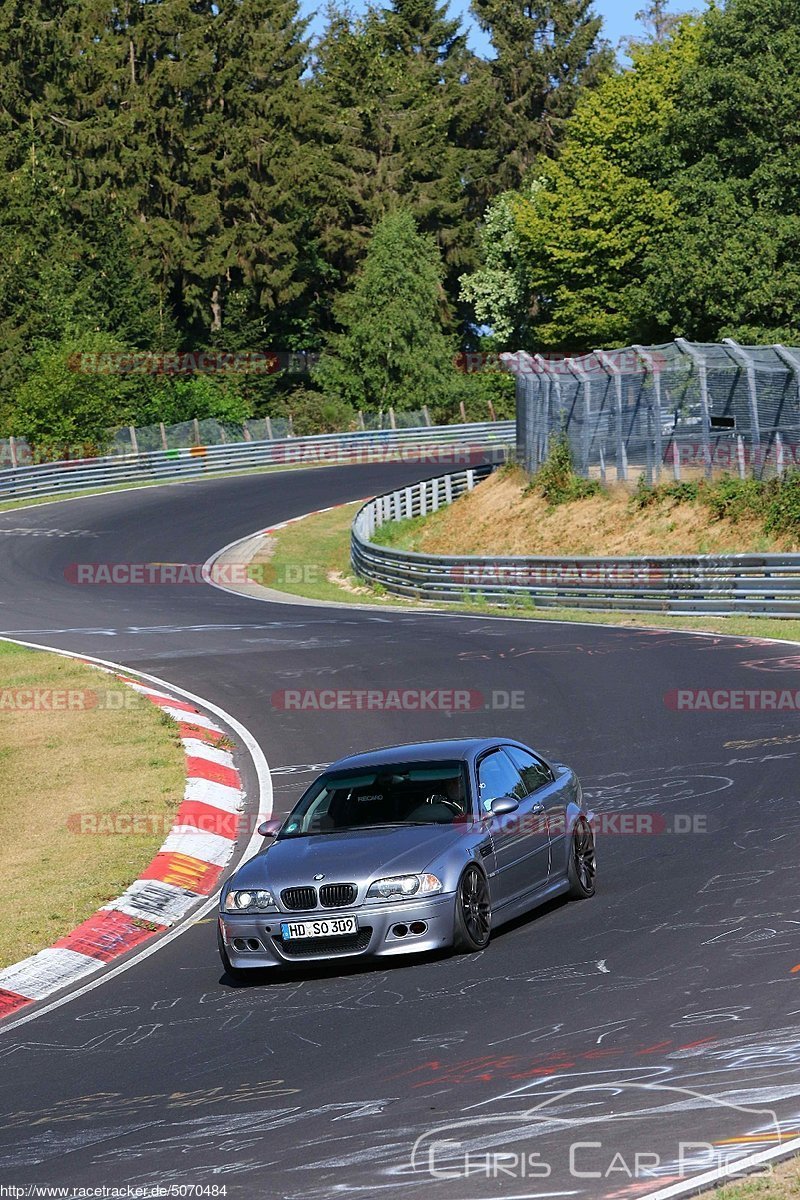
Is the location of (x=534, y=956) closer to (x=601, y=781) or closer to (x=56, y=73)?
(x=601, y=781)

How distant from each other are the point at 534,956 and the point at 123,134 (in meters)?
84.1

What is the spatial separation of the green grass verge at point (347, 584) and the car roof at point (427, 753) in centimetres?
1427

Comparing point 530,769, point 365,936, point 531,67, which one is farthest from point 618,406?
point 531,67

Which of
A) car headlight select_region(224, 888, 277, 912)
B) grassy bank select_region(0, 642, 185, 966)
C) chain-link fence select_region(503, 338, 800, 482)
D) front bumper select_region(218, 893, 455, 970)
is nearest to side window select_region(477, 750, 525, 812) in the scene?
front bumper select_region(218, 893, 455, 970)

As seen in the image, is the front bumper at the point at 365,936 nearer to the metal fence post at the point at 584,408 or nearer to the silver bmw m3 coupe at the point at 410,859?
the silver bmw m3 coupe at the point at 410,859

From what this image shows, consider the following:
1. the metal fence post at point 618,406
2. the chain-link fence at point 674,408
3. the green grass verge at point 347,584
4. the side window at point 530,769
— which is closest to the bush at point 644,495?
the chain-link fence at point 674,408

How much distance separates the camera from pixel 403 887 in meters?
10.1

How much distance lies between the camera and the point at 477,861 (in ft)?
34.3

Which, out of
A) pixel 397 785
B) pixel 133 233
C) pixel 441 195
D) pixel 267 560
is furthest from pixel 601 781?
pixel 441 195

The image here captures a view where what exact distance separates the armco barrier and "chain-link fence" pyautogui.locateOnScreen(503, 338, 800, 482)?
4.78 meters

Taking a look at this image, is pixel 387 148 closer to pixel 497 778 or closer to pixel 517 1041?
pixel 497 778

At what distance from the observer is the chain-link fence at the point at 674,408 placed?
33.9 meters

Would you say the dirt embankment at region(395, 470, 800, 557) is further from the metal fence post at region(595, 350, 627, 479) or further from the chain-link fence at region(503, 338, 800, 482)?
the chain-link fence at region(503, 338, 800, 482)

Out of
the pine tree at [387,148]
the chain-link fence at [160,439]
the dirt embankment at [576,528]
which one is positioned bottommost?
the dirt embankment at [576,528]
